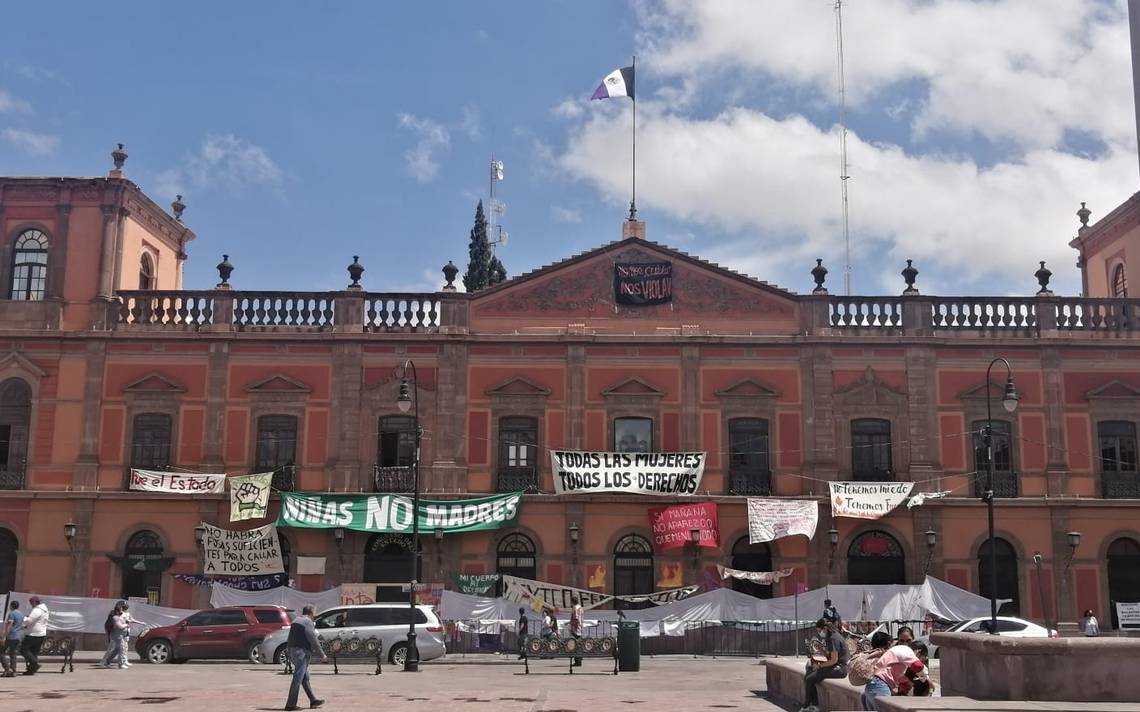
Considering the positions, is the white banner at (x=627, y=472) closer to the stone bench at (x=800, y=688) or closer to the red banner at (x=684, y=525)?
the red banner at (x=684, y=525)

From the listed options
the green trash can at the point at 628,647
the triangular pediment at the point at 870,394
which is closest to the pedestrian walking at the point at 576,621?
the green trash can at the point at 628,647

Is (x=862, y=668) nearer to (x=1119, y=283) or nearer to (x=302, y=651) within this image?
(x=302, y=651)

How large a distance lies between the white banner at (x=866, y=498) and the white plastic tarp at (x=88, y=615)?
17.4 m

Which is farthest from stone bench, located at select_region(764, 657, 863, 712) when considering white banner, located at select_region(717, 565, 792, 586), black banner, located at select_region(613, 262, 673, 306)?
black banner, located at select_region(613, 262, 673, 306)

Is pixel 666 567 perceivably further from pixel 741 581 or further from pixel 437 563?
pixel 437 563

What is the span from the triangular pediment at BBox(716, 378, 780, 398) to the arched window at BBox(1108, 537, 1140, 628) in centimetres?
1047

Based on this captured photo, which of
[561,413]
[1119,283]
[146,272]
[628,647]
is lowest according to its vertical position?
[628,647]

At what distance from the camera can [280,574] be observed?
116 ft

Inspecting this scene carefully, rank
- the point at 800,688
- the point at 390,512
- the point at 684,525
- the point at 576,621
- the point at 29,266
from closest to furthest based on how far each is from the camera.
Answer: the point at 800,688
the point at 576,621
the point at 684,525
the point at 390,512
the point at 29,266

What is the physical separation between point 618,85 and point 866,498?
590 inches

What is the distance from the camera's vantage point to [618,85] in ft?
131

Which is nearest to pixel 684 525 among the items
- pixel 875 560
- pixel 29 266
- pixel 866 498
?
pixel 866 498

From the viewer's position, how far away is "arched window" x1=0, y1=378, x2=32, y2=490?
35.9 m

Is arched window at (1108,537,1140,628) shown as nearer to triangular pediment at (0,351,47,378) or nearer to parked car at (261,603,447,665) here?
parked car at (261,603,447,665)
